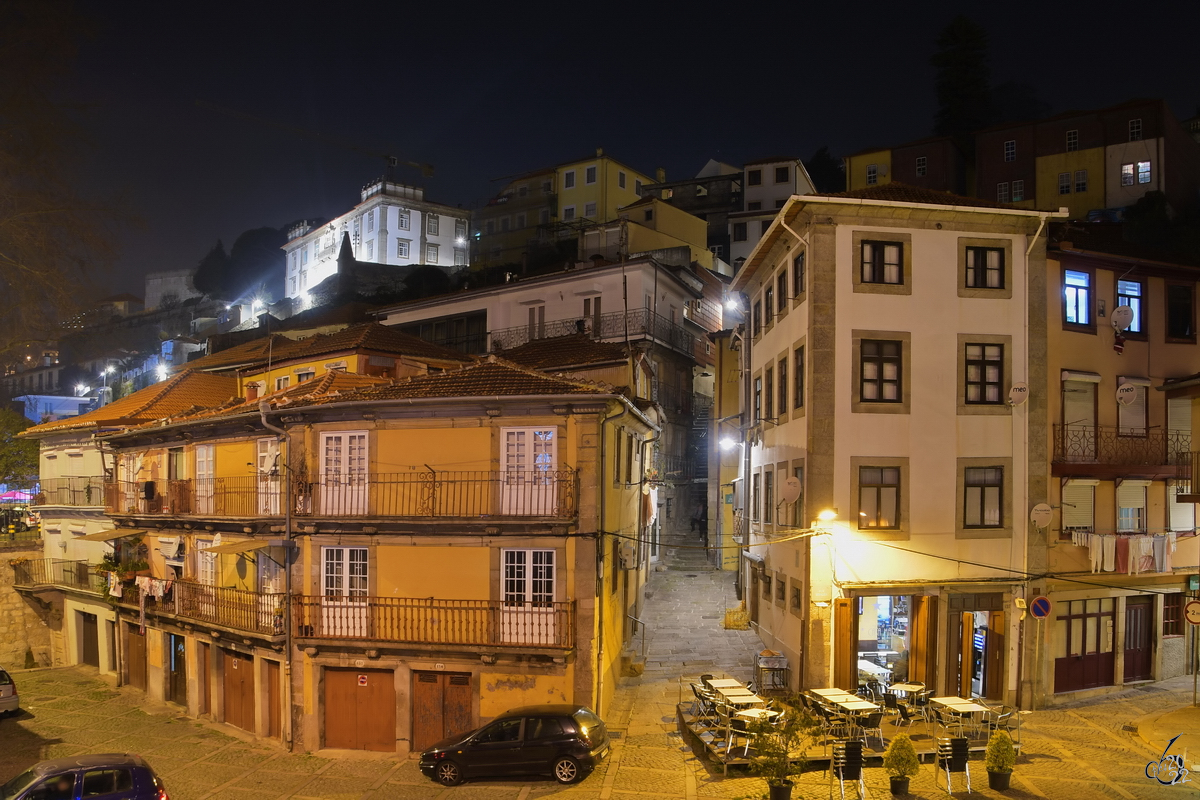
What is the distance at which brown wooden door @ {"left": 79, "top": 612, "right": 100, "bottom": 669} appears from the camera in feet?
117

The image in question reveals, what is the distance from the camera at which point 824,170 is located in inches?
3189

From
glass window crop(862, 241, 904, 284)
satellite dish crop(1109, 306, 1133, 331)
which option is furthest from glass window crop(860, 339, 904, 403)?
satellite dish crop(1109, 306, 1133, 331)

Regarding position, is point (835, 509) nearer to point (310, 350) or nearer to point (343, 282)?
point (310, 350)

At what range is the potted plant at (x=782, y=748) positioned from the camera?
626 inches

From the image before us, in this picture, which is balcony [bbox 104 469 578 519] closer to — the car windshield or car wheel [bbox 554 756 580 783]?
car wheel [bbox 554 756 580 783]

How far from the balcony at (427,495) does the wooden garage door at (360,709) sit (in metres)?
4.28

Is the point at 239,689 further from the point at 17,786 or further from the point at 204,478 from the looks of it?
the point at 17,786

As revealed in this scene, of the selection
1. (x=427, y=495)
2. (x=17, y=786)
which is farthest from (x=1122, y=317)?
(x=17, y=786)

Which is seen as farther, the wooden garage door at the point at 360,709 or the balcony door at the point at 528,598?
the wooden garage door at the point at 360,709

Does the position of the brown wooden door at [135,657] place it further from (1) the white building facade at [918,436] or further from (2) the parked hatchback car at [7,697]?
(1) the white building facade at [918,436]

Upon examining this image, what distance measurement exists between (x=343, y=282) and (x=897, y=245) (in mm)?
61653

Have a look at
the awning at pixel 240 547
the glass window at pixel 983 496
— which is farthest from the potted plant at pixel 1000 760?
the awning at pixel 240 547

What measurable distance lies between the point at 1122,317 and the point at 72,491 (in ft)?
135

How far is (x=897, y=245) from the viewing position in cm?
2366
